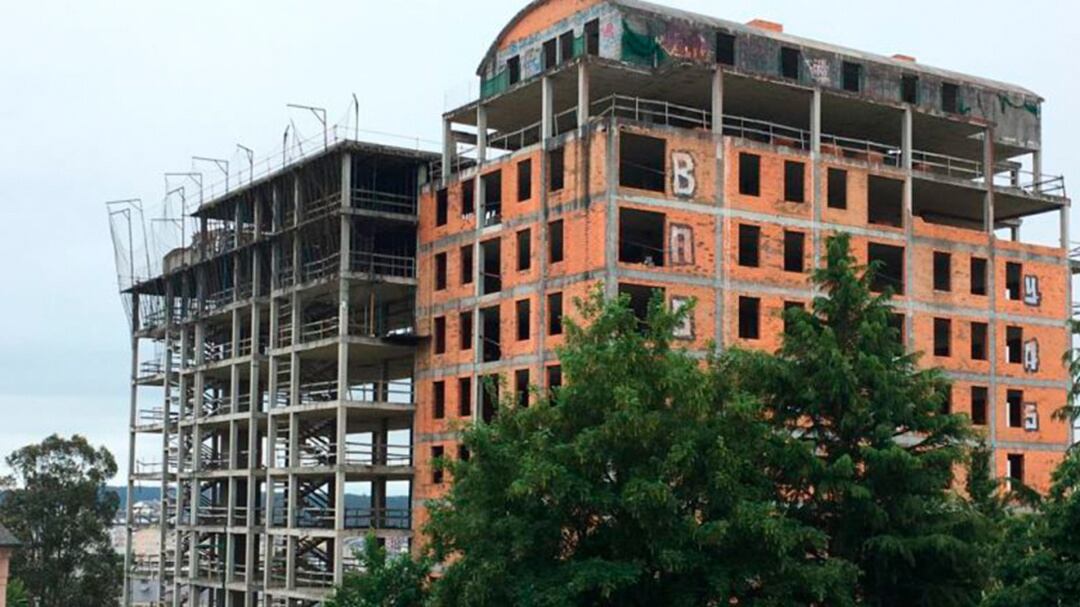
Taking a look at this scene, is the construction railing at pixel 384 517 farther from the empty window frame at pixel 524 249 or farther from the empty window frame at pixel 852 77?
the empty window frame at pixel 852 77

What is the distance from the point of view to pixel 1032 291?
6806 centimetres

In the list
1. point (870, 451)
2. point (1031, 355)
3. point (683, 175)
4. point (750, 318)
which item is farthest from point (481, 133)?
point (870, 451)

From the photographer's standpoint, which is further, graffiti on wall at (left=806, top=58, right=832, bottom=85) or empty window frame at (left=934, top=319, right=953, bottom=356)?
empty window frame at (left=934, top=319, right=953, bottom=356)

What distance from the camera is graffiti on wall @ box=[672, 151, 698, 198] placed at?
58094 millimetres

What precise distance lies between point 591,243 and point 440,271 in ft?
35.9

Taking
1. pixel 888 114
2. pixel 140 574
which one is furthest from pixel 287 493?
A: pixel 888 114

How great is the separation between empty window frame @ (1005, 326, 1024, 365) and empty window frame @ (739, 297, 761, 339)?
13.5m

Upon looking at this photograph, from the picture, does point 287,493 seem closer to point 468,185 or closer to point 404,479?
point 404,479

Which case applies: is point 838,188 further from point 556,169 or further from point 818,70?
point 556,169

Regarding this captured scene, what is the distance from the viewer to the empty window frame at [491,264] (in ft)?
206

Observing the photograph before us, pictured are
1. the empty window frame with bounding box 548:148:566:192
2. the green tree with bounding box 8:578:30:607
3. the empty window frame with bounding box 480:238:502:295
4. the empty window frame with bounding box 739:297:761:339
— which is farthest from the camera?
the green tree with bounding box 8:578:30:607

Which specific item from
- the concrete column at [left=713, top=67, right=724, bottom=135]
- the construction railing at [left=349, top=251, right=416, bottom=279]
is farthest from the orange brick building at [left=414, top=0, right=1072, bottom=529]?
the construction railing at [left=349, top=251, right=416, bottom=279]

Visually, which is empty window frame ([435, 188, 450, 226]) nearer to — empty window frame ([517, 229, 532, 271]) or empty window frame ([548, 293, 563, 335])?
empty window frame ([517, 229, 532, 271])

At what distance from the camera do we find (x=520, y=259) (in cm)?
6109
